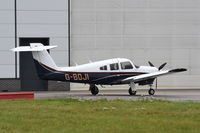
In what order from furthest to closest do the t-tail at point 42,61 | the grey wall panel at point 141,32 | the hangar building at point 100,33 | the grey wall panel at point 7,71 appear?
the grey wall panel at point 141,32
the hangar building at point 100,33
the grey wall panel at point 7,71
the t-tail at point 42,61

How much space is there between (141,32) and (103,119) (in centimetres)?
2630

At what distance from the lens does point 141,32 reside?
1613 inches

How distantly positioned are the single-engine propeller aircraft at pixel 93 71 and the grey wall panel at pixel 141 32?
902 centimetres

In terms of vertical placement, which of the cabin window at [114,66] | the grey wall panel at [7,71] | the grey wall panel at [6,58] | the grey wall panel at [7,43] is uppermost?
the grey wall panel at [7,43]

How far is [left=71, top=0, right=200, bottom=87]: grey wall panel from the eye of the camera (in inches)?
1588

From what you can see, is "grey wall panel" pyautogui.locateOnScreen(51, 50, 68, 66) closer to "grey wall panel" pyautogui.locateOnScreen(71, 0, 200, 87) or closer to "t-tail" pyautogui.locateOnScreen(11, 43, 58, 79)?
"grey wall panel" pyautogui.locateOnScreen(71, 0, 200, 87)

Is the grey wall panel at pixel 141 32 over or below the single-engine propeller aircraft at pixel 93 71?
over

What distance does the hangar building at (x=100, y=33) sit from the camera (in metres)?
39.1

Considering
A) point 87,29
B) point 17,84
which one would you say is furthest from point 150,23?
point 17,84

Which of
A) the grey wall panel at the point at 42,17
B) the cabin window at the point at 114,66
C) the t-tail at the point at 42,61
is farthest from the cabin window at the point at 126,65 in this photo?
the grey wall panel at the point at 42,17

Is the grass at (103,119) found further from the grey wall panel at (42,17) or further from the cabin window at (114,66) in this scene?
the grey wall panel at (42,17)

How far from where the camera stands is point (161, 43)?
135 feet

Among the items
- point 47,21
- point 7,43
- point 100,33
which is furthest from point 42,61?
point 100,33

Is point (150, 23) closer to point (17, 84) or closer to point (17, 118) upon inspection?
point (17, 84)
